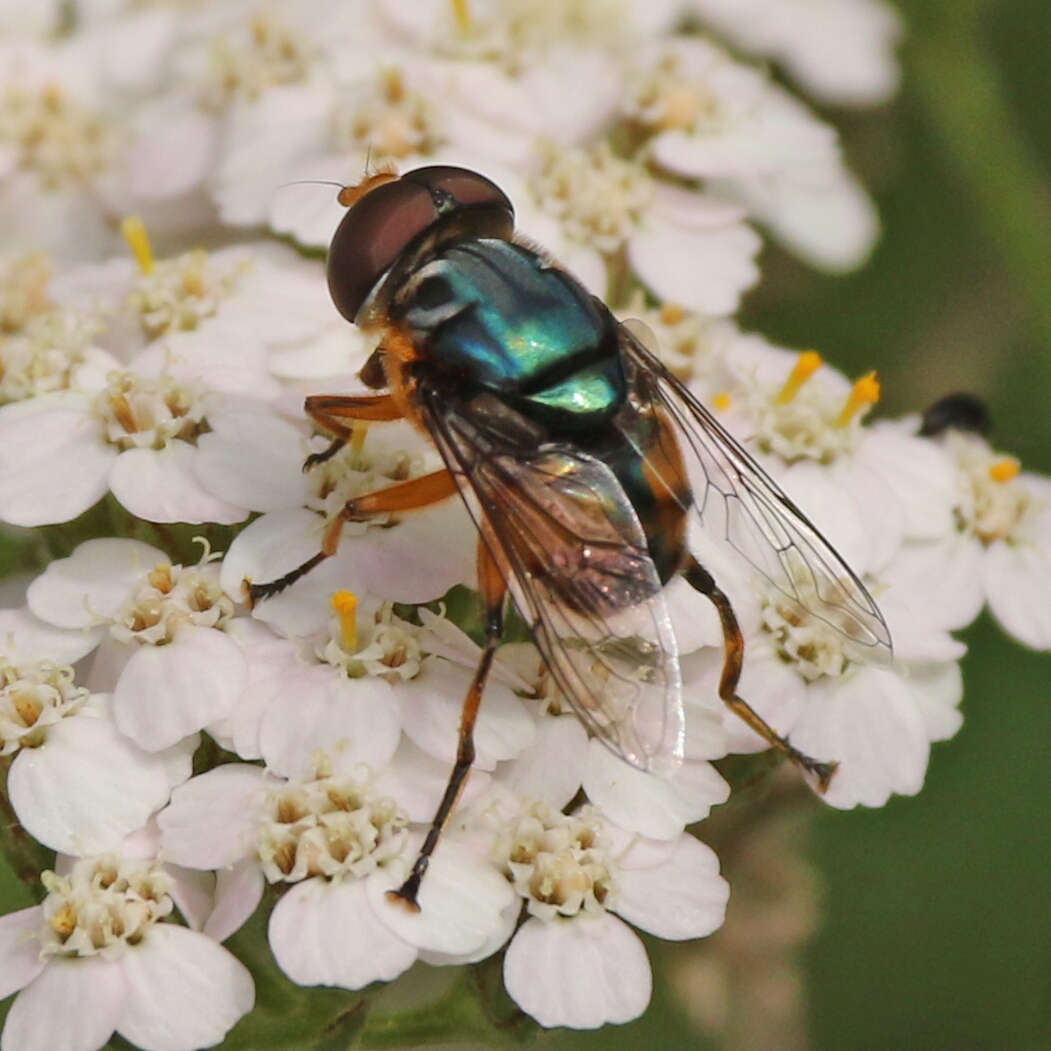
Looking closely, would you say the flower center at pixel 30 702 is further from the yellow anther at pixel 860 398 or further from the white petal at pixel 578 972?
the yellow anther at pixel 860 398

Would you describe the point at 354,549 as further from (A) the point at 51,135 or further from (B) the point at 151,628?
(A) the point at 51,135

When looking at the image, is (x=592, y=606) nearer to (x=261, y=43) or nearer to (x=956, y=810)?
(x=956, y=810)

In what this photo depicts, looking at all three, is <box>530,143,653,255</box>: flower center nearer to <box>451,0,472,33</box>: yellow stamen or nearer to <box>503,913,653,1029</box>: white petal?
<box>451,0,472,33</box>: yellow stamen

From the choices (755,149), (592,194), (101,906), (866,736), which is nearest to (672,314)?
(592,194)

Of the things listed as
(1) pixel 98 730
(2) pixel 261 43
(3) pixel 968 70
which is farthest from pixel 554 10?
(1) pixel 98 730

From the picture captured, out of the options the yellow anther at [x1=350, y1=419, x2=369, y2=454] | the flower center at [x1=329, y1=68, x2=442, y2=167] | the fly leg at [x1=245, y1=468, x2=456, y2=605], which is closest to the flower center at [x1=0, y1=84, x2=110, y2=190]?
the flower center at [x1=329, y1=68, x2=442, y2=167]

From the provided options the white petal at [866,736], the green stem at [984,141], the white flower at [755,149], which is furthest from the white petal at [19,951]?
the green stem at [984,141]
